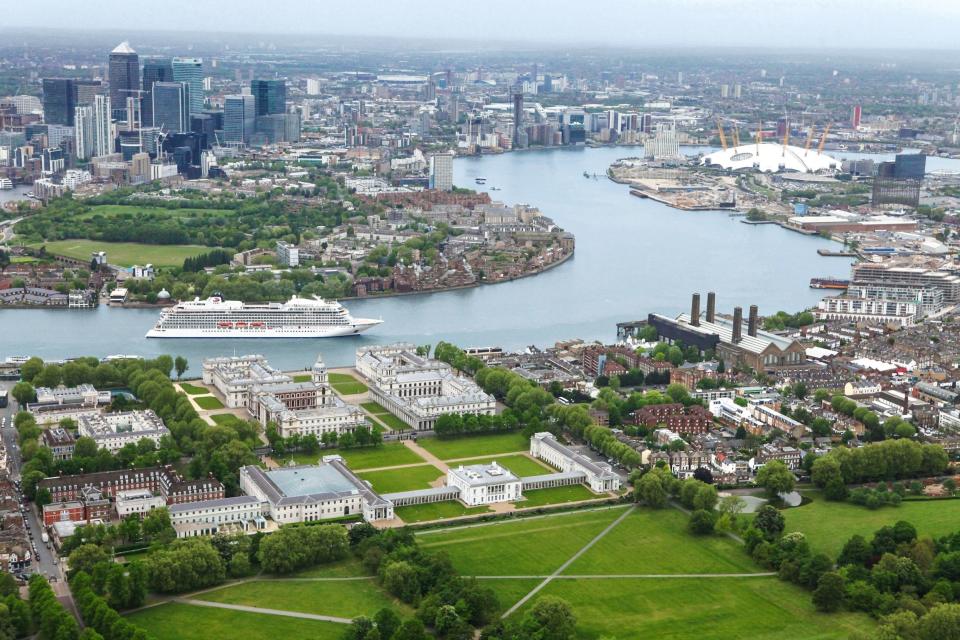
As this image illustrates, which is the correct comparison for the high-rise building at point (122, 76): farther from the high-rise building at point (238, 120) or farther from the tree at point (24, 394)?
the tree at point (24, 394)

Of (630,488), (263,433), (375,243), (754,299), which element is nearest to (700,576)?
(630,488)

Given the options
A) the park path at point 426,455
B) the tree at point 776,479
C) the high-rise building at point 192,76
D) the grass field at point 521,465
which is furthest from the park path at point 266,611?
the high-rise building at point 192,76

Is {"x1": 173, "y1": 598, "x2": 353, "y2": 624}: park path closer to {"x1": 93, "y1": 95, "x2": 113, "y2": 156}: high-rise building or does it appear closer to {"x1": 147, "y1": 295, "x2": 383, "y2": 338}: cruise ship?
{"x1": 147, "y1": 295, "x2": 383, "y2": 338}: cruise ship

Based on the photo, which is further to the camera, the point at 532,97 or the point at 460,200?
the point at 532,97

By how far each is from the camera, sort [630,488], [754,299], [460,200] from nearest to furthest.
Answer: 1. [630,488]
2. [754,299]
3. [460,200]

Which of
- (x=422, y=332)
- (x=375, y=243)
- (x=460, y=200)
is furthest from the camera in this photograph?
(x=460, y=200)

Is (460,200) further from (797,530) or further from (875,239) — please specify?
(797,530)

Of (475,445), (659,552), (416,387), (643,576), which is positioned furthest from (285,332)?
(643,576)
